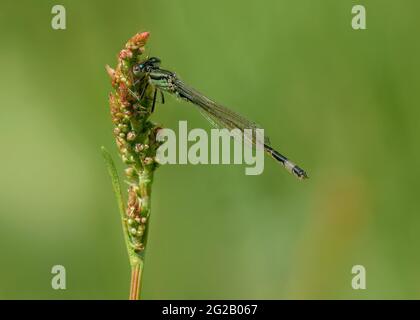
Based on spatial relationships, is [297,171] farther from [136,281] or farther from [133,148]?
[136,281]

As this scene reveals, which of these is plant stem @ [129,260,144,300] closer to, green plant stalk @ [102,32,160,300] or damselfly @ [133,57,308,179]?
green plant stalk @ [102,32,160,300]

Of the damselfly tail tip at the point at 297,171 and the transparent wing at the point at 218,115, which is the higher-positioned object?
the transparent wing at the point at 218,115

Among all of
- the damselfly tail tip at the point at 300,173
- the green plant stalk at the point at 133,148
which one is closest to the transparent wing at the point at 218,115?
the damselfly tail tip at the point at 300,173

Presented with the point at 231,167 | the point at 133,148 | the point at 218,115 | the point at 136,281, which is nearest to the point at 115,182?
the point at 133,148

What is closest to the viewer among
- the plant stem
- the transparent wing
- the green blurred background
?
the plant stem

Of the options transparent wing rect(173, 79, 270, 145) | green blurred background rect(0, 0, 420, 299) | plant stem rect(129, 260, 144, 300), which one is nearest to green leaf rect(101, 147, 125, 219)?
plant stem rect(129, 260, 144, 300)

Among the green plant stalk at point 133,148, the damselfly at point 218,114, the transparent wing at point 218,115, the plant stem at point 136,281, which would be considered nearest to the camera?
the plant stem at point 136,281

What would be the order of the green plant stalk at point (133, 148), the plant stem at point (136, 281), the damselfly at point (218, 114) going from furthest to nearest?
the damselfly at point (218, 114), the green plant stalk at point (133, 148), the plant stem at point (136, 281)

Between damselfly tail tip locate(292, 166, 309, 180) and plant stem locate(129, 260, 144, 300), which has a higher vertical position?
damselfly tail tip locate(292, 166, 309, 180)

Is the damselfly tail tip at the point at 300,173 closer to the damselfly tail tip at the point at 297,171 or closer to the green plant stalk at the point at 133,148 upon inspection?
the damselfly tail tip at the point at 297,171

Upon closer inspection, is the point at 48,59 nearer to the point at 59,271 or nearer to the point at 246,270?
the point at 59,271
